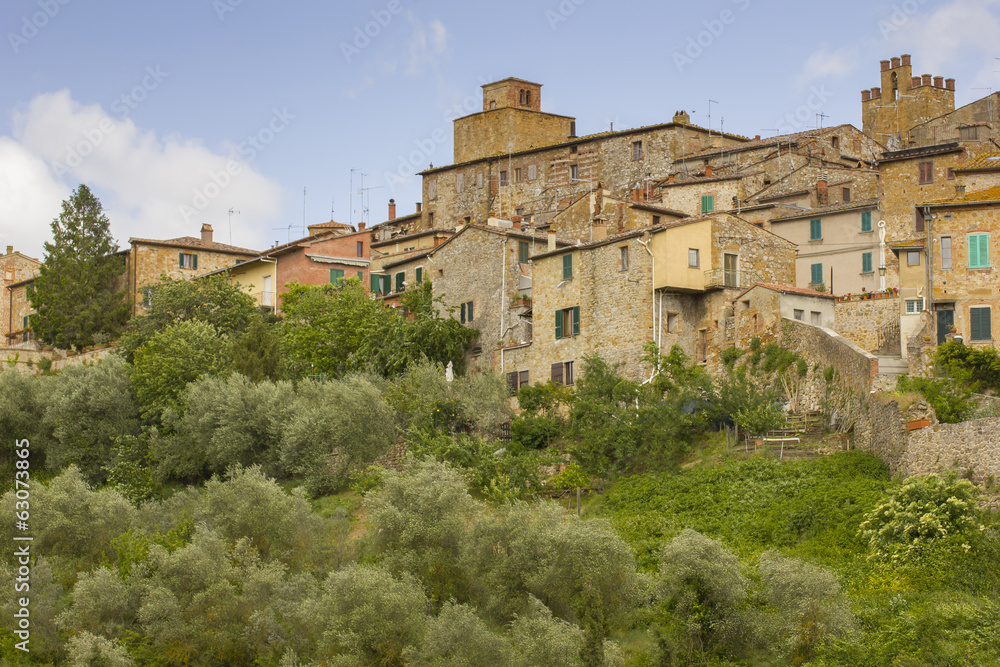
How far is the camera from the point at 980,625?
86.1 feet

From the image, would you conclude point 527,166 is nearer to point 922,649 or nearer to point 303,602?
point 303,602

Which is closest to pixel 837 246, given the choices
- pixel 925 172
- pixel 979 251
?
pixel 925 172

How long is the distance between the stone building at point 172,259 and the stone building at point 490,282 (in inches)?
691

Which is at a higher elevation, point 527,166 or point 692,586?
point 527,166

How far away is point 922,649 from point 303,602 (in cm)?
1389

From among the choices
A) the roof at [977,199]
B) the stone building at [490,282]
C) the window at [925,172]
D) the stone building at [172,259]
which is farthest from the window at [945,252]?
the stone building at [172,259]

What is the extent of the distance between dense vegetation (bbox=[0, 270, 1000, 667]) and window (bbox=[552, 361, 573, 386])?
235 centimetres

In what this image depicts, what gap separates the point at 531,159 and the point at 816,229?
2276cm

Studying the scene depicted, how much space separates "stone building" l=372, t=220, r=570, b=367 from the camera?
4934cm

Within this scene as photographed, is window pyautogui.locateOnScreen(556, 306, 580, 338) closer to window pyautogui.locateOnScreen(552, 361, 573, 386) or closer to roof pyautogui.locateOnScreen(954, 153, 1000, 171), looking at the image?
window pyautogui.locateOnScreen(552, 361, 573, 386)

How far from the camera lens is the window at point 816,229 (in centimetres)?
5262

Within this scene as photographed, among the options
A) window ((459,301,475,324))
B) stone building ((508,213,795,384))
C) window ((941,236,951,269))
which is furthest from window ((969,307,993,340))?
window ((459,301,475,324))

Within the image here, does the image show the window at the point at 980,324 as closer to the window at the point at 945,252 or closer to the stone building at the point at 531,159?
the window at the point at 945,252

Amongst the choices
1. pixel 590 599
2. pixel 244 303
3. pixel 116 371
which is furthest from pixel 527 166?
pixel 590 599
